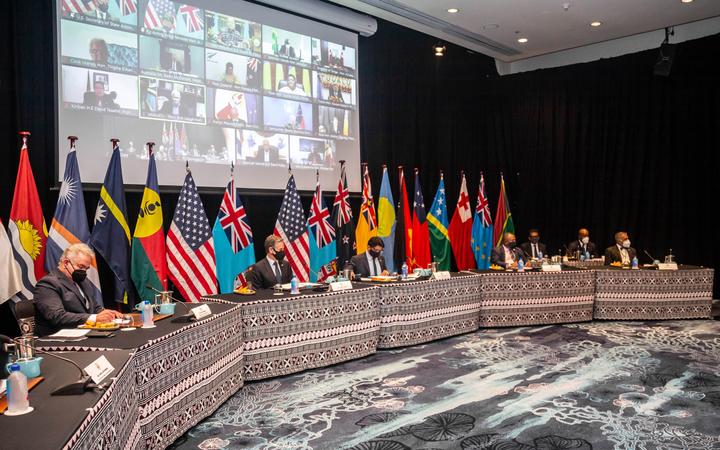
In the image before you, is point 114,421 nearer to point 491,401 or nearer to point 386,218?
point 491,401

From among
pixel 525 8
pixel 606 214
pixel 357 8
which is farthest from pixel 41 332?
pixel 606 214

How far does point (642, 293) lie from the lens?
752cm

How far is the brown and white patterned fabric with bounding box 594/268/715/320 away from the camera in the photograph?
7.51 meters

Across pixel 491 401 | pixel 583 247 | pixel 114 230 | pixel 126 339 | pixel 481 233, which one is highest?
pixel 114 230

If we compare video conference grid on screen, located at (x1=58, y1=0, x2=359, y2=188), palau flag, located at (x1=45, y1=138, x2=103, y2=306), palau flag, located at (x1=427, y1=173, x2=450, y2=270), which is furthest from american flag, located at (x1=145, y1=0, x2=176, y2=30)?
palau flag, located at (x1=427, y1=173, x2=450, y2=270)

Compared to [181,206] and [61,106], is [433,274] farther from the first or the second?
[61,106]

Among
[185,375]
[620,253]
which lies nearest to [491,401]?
[185,375]

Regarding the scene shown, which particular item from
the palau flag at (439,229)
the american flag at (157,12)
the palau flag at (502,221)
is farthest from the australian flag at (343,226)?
the palau flag at (502,221)

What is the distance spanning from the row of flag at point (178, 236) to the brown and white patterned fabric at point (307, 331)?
1204mm

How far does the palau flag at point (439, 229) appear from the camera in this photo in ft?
30.5

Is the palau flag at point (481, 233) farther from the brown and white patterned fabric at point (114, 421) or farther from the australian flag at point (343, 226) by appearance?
the brown and white patterned fabric at point (114, 421)

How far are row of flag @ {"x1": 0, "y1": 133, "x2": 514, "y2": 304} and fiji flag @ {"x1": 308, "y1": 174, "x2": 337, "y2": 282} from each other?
1 cm

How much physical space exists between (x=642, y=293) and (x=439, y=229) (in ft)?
10.2

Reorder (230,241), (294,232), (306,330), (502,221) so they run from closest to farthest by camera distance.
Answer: (306,330) < (230,241) < (294,232) < (502,221)
